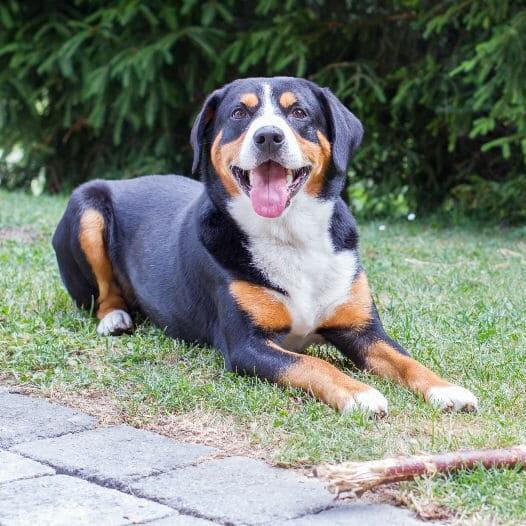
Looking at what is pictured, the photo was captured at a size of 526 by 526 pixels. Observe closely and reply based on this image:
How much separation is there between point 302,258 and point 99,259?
1.47 meters

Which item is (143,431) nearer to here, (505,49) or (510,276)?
(510,276)

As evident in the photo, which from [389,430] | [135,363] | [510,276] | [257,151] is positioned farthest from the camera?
[510,276]

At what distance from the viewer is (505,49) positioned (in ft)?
26.7

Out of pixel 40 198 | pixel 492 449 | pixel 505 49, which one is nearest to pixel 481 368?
pixel 492 449

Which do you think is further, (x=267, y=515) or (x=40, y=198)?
(x=40, y=198)

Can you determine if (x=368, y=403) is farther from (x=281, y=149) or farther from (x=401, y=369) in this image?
(x=281, y=149)

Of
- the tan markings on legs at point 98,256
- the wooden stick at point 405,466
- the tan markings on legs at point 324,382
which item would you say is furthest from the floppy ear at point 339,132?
the wooden stick at point 405,466

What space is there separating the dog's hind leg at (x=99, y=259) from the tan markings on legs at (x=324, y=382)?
1648mm

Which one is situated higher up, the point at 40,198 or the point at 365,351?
the point at 365,351

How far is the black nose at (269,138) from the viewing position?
4293mm

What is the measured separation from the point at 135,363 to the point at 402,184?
6078 millimetres

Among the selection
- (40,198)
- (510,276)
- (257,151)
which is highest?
(257,151)

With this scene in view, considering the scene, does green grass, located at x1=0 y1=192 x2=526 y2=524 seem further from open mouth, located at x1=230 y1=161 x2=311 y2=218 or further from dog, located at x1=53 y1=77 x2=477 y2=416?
open mouth, located at x1=230 y1=161 x2=311 y2=218

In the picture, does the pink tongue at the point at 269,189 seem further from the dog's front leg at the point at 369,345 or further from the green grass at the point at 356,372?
the green grass at the point at 356,372
